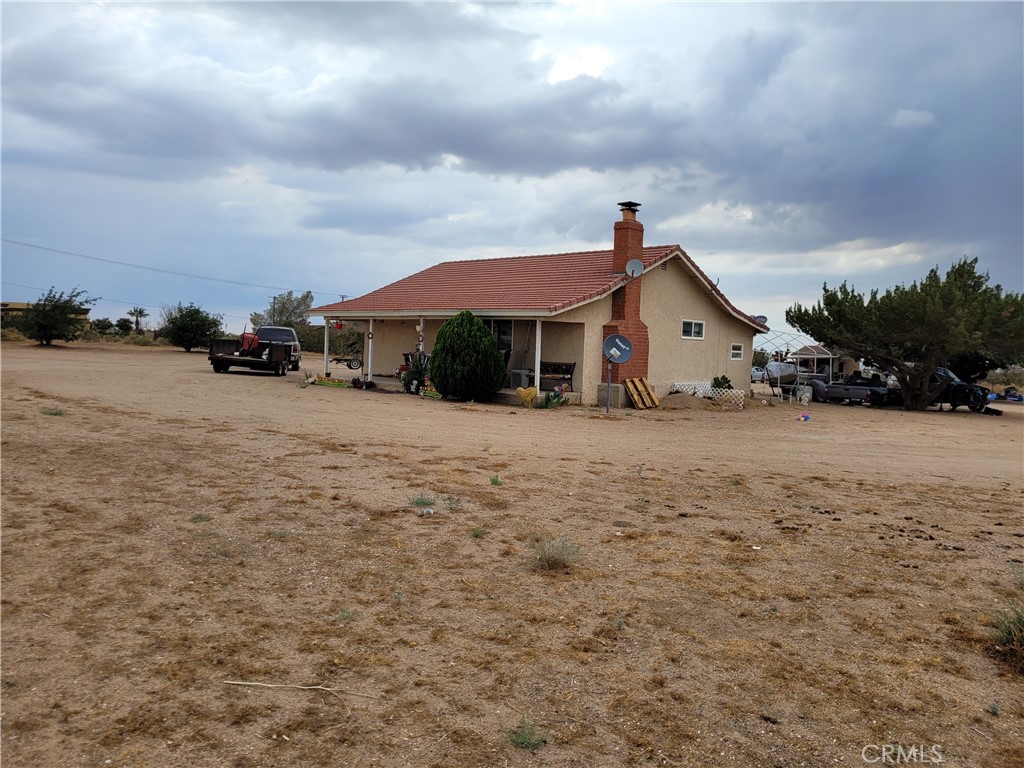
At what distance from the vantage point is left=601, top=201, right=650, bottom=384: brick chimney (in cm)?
2248

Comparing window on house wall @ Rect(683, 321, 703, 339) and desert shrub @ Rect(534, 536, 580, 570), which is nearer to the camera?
desert shrub @ Rect(534, 536, 580, 570)

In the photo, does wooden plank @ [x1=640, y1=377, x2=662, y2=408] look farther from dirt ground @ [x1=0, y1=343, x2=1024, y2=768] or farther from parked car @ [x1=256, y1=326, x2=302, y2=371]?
parked car @ [x1=256, y1=326, x2=302, y2=371]

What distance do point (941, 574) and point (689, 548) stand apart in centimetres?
195

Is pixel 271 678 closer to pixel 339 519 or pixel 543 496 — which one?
pixel 339 519

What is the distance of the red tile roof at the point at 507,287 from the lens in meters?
21.8

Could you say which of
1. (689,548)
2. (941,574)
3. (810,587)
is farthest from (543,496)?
(941,574)

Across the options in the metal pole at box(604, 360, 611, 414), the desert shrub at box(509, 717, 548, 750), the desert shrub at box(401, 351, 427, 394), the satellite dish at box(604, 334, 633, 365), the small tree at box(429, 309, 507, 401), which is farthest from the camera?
the desert shrub at box(401, 351, 427, 394)

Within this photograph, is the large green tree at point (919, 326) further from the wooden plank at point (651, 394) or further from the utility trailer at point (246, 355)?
the utility trailer at point (246, 355)

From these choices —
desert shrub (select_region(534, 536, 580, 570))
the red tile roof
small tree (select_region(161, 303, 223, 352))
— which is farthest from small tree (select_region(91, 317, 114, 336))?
desert shrub (select_region(534, 536, 580, 570))

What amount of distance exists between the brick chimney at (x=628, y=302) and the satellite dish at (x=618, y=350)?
99 centimetres

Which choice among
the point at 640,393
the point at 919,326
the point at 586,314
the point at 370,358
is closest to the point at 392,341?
the point at 370,358

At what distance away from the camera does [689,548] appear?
684 cm

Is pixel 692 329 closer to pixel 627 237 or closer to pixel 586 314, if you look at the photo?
pixel 627 237

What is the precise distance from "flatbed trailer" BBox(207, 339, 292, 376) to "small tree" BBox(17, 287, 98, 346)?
65.8 feet
